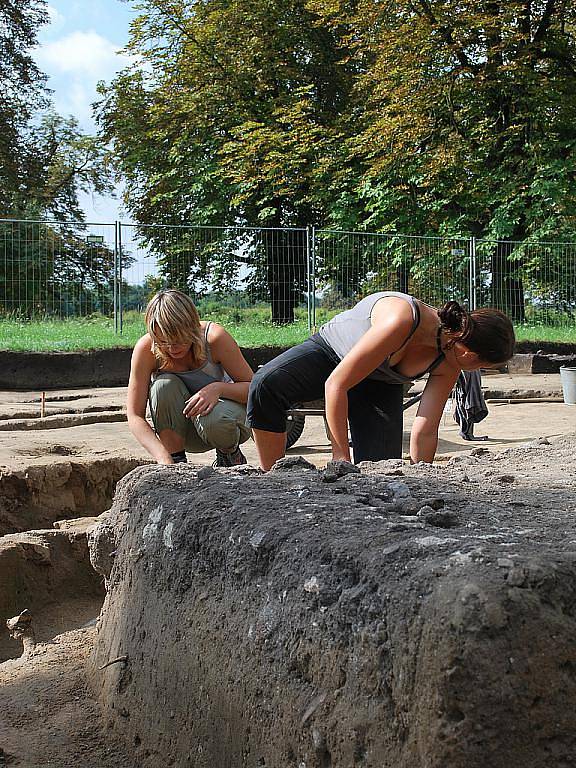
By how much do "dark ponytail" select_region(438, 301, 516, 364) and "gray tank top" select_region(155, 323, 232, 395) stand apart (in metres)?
1.27

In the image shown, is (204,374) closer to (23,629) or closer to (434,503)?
(23,629)

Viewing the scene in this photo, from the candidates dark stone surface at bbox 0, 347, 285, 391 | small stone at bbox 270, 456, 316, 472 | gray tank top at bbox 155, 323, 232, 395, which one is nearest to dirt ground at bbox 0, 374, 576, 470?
dark stone surface at bbox 0, 347, 285, 391

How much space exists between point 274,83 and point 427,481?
2059 centimetres

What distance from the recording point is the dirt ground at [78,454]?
6.72 ft

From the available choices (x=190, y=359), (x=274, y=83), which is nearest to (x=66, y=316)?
(x=190, y=359)

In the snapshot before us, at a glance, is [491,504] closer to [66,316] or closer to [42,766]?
[42,766]

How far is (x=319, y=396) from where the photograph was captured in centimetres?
383

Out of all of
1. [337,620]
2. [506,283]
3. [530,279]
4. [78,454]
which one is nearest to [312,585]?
[337,620]

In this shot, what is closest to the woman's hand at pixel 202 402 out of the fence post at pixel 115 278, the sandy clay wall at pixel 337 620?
the sandy clay wall at pixel 337 620

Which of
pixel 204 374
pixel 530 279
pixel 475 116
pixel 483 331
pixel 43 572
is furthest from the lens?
pixel 475 116

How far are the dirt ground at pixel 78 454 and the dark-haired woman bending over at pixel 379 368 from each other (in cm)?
37

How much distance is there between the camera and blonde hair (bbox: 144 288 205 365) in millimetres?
3732

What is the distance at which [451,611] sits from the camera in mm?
1333

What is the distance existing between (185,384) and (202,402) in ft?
0.71
